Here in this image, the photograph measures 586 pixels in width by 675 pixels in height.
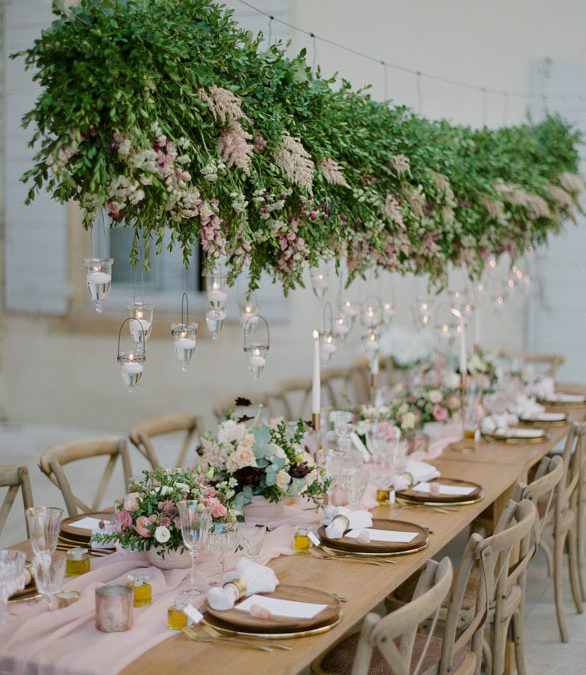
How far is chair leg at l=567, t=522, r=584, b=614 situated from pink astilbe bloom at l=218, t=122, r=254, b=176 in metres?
2.77

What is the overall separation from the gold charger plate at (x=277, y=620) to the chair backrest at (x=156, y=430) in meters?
1.78

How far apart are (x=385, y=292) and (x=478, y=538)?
607cm

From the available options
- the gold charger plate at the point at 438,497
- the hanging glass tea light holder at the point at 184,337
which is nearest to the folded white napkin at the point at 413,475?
the gold charger plate at the point at 438,497

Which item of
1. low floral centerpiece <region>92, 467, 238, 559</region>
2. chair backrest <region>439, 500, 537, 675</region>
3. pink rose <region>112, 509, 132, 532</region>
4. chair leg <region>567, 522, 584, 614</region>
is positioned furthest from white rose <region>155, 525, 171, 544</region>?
chair leg <region>567, 522, 584, 614</region>

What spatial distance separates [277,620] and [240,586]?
0.19 meters

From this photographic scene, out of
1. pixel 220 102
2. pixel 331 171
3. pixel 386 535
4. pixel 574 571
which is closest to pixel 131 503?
pixel 386 535

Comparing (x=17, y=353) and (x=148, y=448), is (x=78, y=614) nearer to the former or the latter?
(x=148, y=448)

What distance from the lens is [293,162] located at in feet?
10.2

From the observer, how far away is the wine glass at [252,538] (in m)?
2.61

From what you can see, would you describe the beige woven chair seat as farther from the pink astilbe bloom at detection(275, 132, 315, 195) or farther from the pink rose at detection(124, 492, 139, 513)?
the pink astilbe bloom at detection(275, 132, 315, 195)

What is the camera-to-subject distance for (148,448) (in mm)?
4289

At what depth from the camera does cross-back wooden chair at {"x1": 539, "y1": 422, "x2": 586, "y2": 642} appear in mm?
4254

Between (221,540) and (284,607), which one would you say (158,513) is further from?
(284,607)

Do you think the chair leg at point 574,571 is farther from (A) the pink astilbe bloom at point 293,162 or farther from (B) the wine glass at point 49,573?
(B) the wine glass at point 49,573
